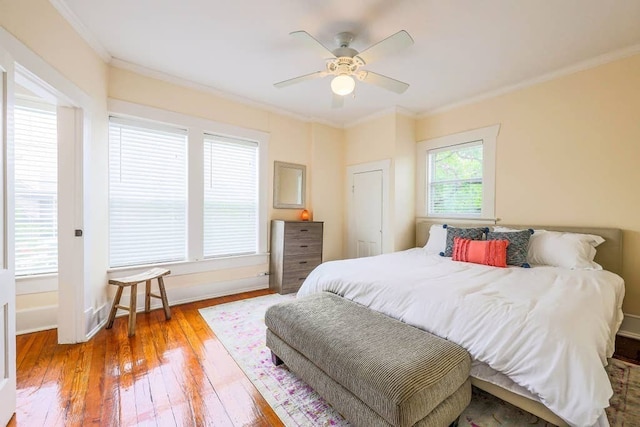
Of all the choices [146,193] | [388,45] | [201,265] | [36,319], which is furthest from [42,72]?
[388,45]

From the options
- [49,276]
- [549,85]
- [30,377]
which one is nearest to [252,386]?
[30,377]

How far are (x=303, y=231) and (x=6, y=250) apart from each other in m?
2.80

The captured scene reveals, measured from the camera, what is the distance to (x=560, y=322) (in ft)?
4.44

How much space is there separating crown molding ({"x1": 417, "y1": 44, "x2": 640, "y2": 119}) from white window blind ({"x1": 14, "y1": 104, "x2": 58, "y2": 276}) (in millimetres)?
4668

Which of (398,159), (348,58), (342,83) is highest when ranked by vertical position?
(348,58)

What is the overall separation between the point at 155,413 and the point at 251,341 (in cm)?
93

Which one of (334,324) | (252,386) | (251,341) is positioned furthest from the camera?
(251,341)

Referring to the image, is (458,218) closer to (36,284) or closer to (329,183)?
(329,183)

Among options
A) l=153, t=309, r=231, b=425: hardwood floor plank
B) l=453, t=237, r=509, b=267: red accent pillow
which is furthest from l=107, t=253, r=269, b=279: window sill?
l=453, t=237, r=509, b=267: red accent pillow

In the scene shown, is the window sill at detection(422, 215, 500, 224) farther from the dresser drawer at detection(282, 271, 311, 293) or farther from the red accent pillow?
the dresser drawer at detection(282, 271, 311, 293)

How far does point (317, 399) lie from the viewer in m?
1.69

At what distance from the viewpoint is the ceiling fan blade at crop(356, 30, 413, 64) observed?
6.24ft

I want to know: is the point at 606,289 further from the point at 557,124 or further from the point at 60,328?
the point at 60,328

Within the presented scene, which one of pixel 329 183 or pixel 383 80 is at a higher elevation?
pixel 383 80
